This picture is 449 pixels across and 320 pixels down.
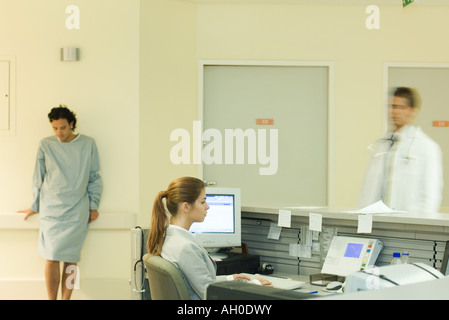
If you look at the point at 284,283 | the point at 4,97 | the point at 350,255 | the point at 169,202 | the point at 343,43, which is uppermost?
the point at 343,43

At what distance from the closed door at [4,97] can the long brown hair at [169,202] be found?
2.54 metres

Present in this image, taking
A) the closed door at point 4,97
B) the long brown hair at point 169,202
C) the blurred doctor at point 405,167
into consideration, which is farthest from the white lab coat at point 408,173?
the closed door at point 4,97

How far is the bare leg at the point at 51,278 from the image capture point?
168 inches

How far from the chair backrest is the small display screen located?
3.01 feet

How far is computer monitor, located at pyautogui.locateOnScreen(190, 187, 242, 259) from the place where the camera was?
10.4 ft

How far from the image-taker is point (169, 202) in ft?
8.24

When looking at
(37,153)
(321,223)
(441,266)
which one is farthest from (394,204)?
(37,153)

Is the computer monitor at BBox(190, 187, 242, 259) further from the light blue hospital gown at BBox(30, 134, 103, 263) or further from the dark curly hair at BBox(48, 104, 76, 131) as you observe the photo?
the dark curly hair at BBox(48, 104, 76, 131)

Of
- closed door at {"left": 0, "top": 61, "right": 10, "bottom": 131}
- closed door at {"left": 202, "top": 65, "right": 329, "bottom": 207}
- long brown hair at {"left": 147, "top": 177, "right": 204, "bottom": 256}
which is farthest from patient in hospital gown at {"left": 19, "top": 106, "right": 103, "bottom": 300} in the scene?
long brown hair at {"left": 147, "top": 177, "right": 204, "bottom": 256}

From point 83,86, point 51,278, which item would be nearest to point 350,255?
point 51,278

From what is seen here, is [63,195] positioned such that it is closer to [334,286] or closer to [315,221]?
[315,221]

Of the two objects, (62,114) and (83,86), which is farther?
(83,86)

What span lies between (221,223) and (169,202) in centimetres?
73

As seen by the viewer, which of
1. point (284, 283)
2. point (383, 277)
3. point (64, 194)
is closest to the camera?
point (383, 277)
